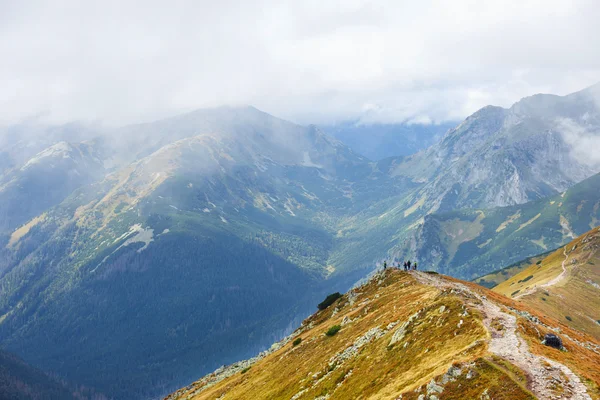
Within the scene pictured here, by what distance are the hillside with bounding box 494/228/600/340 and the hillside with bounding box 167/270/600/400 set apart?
6968 centimetres

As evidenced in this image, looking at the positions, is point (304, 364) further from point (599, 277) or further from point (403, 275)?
point (599, 277)

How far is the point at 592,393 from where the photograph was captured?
30.2 m

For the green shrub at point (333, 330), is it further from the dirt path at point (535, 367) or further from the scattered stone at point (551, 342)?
the scattered stone at point (551, 342)

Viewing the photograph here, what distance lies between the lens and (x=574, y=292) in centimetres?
14912

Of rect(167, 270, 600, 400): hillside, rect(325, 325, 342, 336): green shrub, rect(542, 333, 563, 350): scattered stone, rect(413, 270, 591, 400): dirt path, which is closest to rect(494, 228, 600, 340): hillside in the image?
rect(167, 270, 600, 400): hillside

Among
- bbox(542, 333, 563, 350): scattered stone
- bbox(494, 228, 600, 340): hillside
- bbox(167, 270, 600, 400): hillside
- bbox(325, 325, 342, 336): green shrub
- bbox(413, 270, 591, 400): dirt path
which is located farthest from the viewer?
bbox(494, 228, 600, 340): hillside

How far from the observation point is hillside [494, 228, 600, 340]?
124 m

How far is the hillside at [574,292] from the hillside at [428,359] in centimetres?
6968

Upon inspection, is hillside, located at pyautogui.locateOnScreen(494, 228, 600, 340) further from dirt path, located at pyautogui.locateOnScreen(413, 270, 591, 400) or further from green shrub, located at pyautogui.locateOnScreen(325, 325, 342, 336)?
dirt path, located at pyautogui.locateOnScreen(413, 270, 591, 400)

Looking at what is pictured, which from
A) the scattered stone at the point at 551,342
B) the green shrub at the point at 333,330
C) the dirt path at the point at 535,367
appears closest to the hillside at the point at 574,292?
the green shrub at the point at 333,330

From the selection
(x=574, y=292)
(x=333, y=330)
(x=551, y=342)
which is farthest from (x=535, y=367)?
(x=574, y=292)

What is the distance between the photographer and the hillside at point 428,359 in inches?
1284

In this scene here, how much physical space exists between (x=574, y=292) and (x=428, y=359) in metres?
140

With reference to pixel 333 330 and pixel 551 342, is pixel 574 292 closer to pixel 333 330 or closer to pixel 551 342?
pixel 333 330
